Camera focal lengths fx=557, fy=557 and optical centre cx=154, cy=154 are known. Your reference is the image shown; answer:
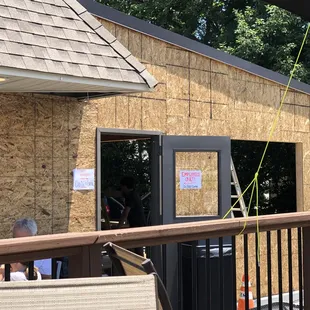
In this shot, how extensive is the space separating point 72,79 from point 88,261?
7.35ft

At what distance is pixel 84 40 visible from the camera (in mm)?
4969

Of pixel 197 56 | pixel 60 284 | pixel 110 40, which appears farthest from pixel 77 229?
pixel 60 284

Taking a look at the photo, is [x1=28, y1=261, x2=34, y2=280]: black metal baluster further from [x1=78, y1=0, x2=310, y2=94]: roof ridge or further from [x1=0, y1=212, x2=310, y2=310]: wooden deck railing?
[x1=78, y1=0, x2=310, y2=94]: roof ridge

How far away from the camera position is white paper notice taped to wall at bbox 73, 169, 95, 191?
595 cm

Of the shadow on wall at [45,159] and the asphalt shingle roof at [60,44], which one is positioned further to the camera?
the shadow on wall at [45,159]

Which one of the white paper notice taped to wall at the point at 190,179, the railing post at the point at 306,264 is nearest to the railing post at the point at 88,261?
the railing post at the point at 306,264

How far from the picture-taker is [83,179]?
6012 millimetres

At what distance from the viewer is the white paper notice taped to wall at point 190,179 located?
682 centimetres

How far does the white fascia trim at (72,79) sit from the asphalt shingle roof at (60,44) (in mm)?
37

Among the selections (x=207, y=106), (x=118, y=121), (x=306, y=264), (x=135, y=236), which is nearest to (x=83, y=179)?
(x=118, y=121)

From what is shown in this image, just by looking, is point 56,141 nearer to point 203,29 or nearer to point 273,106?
point 273,106

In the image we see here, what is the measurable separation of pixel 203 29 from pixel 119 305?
18.1 m

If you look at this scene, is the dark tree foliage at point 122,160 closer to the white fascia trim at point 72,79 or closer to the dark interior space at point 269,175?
the dark interior space at point 269,175

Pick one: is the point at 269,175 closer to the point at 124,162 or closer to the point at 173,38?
the point at 124,162
